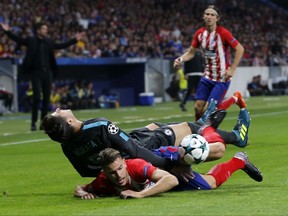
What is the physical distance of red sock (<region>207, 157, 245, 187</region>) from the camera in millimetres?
9422

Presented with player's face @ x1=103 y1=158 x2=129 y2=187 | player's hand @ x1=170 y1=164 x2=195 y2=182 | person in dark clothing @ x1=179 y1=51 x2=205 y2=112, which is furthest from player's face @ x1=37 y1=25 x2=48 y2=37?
player's face @ x1=103 y1=158 x2=129 y2=187

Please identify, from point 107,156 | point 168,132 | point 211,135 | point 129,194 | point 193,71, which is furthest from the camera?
point 193,71

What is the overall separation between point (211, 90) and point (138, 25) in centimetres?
2680

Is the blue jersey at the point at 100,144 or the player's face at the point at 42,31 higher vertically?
the player's face at the point at 42,31

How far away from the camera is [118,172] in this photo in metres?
8.73

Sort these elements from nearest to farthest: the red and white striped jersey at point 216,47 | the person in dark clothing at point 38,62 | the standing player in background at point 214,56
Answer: the standing player in background at point 214,56 → the red and white striped jersey at point 216,47 → the person in dark clothing at point 38,62

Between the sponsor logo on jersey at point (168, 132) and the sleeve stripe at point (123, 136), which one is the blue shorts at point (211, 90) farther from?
the sleeve stripe at point (123, 136)

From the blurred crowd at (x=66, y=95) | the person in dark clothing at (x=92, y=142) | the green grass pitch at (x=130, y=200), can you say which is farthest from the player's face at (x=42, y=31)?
the person in dark clothing at (x=92, y=142)

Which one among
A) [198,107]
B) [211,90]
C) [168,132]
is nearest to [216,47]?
[211,90]

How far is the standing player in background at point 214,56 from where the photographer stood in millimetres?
15172

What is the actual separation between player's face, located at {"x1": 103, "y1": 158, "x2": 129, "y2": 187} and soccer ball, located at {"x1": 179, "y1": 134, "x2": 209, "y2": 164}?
62 centimetres

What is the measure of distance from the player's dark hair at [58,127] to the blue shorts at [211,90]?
6616 mm

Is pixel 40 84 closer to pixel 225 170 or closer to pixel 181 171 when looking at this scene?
pixel 225 170

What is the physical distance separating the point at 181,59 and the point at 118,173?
6.29 metres
